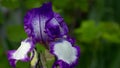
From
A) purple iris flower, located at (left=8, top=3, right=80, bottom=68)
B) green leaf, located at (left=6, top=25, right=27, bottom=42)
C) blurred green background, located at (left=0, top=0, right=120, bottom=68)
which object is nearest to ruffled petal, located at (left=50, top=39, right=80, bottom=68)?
purple iris flower, located at (left=8, top=3, right=80, bottom=68)

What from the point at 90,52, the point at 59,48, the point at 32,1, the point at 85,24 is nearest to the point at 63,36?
the point at 59,48

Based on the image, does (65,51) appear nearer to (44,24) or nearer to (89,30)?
(44,24)

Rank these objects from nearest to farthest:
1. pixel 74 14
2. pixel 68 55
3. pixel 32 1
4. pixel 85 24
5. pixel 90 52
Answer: pixel 68 55 → pixel 32 1 → pixel 85 24 → pixel 90 52 → pixel 74 14

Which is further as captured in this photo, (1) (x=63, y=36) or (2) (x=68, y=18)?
(2) (x=68, y=18)

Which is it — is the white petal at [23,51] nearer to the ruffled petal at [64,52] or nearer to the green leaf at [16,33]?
the ruffled petal at [64,52]

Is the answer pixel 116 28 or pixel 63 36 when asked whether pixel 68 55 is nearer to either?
pixel 63 36

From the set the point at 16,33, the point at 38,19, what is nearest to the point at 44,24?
the point at 38,19

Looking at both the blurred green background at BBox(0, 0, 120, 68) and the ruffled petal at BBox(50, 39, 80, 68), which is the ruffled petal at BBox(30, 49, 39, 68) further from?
the blurred green background at BBox(0, 0, 120, 68)
